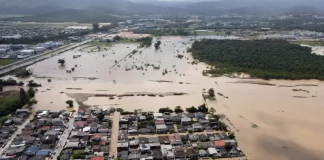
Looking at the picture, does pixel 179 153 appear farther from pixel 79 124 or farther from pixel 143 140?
pixel 79 124

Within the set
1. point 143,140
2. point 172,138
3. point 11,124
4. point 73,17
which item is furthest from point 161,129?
point 73,17

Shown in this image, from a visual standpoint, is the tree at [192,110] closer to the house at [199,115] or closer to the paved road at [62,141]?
the house at [199,115]

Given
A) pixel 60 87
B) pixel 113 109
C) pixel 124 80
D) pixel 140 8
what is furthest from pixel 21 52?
pixel 140 8

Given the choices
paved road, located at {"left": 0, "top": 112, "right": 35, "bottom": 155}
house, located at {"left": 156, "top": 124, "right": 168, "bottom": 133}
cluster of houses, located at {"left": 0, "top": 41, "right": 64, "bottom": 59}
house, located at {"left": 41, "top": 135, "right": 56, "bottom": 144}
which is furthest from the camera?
cluster of houses, located at {"left": 0, "top": 41, "right": 64, "bottom": 59}

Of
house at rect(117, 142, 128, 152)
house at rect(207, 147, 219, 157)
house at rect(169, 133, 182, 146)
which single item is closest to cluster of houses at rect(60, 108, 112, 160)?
house at rect(117, 142, 128, 152)

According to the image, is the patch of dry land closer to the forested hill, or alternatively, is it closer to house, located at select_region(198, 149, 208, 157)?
the forested hill

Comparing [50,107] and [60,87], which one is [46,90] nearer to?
[60,87]

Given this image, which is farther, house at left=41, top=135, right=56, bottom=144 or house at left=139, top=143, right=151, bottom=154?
house at left=41, top=135, right=56, bottom=144
